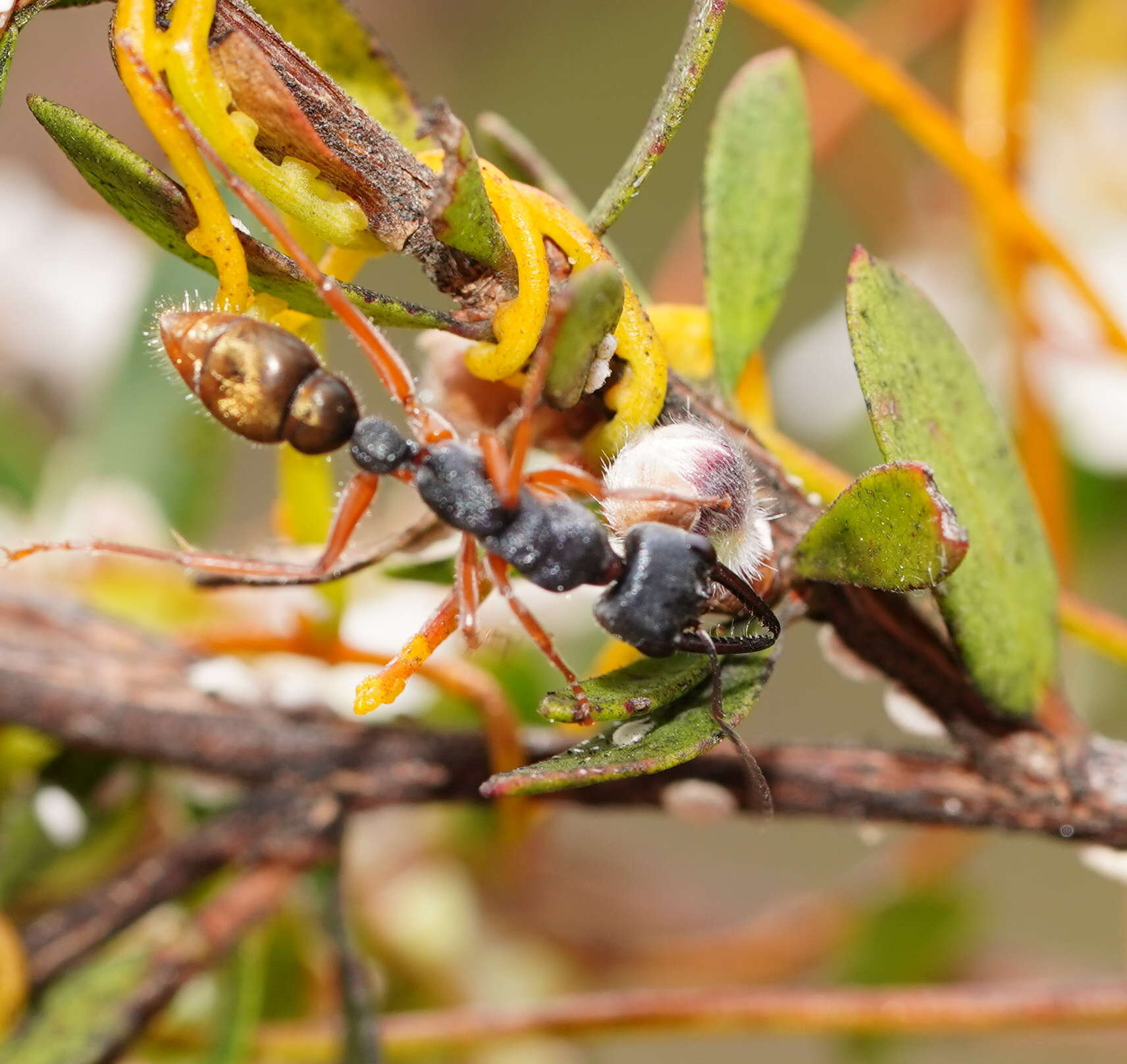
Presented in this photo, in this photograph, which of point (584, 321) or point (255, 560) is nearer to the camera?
point (584, 321)

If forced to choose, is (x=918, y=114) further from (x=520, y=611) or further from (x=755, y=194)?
(x=520, y=611)

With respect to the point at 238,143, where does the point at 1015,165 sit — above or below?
above

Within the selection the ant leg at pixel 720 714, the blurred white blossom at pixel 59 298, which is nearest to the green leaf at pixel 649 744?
the ant leg at pixel 720 714

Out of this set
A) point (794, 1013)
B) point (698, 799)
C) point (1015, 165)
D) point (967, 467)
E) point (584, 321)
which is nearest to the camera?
point (584, 321)

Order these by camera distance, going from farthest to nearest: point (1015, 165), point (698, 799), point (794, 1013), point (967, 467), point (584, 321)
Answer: point (1015, 165), point (794, 1013), point (698, 799), point (967, 467), point (584, 321)

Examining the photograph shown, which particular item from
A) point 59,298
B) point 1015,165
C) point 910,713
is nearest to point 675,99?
point 910,713

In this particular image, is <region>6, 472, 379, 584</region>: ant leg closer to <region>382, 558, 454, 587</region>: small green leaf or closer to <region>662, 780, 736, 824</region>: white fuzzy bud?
<region>382, 558, 454, 587</region>: small green leaf

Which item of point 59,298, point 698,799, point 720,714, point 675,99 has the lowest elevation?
point 59,298
